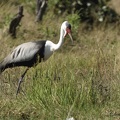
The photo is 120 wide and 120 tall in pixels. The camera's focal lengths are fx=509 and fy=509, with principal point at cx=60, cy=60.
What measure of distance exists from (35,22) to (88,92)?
7746 millimetres

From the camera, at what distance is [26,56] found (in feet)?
28.7

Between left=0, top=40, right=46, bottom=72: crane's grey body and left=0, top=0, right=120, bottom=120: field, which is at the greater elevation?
left=0, top=40, right=46, bottom=72: crane's grey body

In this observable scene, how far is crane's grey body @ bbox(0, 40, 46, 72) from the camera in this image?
→ 8578 mm

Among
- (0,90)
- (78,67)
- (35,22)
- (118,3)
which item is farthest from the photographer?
(118,3)

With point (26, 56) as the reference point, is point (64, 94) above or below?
below

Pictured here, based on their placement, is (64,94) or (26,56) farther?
(26,56)

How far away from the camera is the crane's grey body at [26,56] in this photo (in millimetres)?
8578

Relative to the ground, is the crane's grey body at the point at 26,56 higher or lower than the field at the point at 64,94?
higher

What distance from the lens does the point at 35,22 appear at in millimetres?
13930

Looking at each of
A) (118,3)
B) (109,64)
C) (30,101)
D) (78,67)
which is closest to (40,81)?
(30,101)

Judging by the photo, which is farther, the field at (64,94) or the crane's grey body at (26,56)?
the crane's grey body at (26,56)

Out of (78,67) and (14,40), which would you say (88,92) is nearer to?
(78,67)

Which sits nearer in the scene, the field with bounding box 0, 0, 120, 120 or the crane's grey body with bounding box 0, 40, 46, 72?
the field with bounding box 0, 0, 120, 120

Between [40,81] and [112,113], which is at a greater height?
[40,81]
